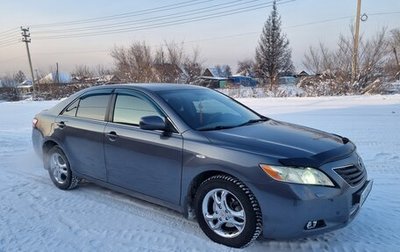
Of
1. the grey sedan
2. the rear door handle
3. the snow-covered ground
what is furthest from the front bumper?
the rear door handle

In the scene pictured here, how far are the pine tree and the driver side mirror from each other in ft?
151

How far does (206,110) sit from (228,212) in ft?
4.29

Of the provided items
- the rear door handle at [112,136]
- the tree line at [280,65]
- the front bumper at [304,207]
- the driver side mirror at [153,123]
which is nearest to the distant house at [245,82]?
the tree line at [280,65]

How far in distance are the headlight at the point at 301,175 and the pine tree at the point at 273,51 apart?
46.5 meters

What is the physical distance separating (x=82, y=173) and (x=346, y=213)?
3.35 m

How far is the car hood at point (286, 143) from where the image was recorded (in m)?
3.03

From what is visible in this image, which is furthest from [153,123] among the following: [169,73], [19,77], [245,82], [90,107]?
[19,77]

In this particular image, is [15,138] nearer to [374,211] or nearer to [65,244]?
[65,244]

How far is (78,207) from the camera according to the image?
14.1 ft

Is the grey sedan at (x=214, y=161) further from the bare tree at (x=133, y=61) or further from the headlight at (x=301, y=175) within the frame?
the bare tree at (x=133, y=61)

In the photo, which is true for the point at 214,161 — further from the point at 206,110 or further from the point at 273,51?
the point at 273,51

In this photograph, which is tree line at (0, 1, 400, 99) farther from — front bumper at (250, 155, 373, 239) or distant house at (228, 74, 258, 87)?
front bumper at (250, 155, 373, 239)

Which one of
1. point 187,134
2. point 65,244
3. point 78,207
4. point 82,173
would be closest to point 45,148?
point 82,173

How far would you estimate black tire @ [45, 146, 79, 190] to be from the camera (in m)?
4.91
